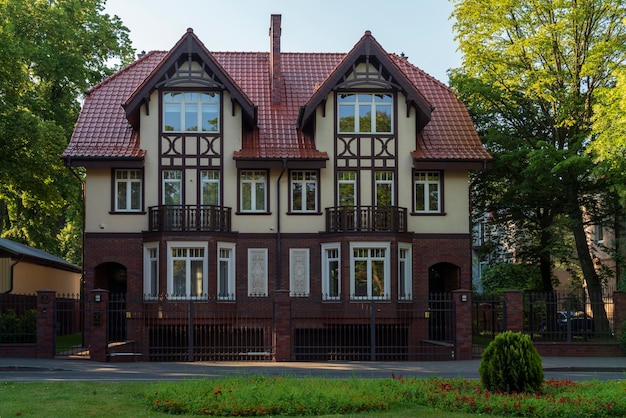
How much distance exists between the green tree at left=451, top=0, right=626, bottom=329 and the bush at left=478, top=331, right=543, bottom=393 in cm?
1644

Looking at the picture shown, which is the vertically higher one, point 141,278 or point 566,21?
point 566,21

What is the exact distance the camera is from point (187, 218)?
3347 centimetres

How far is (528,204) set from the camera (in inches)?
1518

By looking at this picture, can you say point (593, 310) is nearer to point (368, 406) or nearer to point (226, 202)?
point (226, 202)

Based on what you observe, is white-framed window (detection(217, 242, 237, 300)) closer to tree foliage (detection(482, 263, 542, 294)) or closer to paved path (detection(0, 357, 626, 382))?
paved path (detection(0, 357, 626, 382))

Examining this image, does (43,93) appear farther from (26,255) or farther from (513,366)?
(513,366)

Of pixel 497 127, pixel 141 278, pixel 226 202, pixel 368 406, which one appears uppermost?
pixel 497 127

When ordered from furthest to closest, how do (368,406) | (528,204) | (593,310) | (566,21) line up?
(528,204), (566,21), (593,310), (368,406)

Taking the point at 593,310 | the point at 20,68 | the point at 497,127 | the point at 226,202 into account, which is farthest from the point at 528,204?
the point at 20,68

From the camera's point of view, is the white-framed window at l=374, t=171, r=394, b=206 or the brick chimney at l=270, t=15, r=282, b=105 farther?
the brick chimney at l=270, t=15, r=282, b=105

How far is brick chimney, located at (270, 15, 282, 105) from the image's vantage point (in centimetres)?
3694

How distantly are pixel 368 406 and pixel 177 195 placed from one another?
786 inches

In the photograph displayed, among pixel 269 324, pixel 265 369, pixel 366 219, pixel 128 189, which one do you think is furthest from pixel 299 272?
pixel 265 369

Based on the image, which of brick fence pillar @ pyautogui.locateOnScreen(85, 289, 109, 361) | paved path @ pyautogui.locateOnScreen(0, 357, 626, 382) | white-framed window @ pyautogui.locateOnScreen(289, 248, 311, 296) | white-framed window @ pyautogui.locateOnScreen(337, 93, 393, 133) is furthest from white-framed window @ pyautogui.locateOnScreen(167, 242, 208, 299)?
white-framed window @ pyautogui.locateOnScreen(337, 93, 393, 133)
